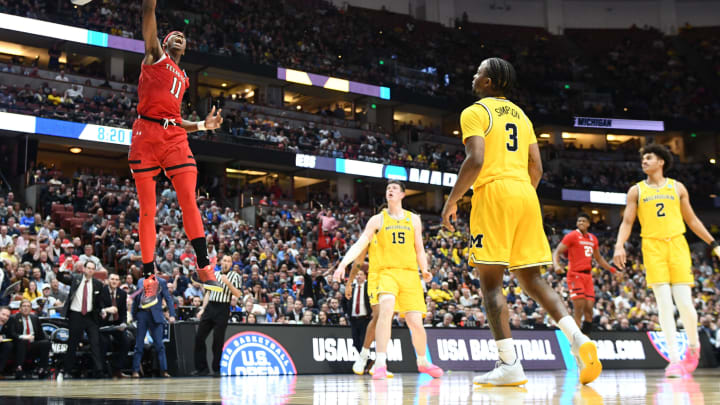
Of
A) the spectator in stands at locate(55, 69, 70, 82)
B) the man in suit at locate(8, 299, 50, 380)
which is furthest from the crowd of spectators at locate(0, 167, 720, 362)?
the spectator in stands at locate(55, 69, 70, 82)

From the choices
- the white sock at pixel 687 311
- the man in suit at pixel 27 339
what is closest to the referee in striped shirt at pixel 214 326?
the man in suit at pixel 27 339

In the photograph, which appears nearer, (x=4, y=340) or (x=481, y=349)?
(x=4, y=340)

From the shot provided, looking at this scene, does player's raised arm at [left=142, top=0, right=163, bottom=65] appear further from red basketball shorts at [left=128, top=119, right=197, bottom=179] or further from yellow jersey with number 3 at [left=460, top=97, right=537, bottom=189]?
yellow jersey with number 3 at [left=460, top=97, right=537, bottom=189]

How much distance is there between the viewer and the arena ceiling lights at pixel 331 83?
110ft

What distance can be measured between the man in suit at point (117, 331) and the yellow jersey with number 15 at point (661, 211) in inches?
329

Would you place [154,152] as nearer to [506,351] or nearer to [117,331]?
[506,351]

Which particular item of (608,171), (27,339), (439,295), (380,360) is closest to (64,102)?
(439,295)

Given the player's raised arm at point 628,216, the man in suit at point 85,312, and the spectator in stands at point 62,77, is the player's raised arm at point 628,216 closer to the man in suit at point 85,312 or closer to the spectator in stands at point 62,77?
the man in suit at point 85,312

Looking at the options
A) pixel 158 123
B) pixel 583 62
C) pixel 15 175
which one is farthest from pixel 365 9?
pixel 158 123

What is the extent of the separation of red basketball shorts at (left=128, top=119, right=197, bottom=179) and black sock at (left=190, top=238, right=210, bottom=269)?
54cm

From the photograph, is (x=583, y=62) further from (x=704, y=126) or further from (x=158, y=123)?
(x=158, y=123)

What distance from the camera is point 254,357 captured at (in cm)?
1170

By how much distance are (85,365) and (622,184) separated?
34.3m

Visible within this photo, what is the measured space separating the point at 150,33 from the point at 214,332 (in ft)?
22.6
